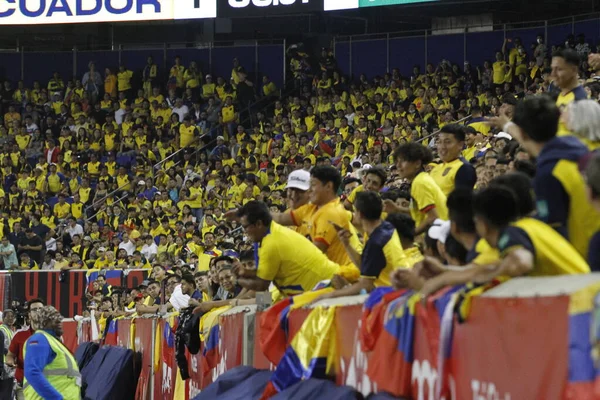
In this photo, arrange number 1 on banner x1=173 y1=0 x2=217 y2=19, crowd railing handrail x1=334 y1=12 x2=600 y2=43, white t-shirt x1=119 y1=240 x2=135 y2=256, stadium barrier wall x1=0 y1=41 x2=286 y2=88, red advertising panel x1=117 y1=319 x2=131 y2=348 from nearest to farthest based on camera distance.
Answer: red advertising panel x1=117 y1=319 x2=131 y2=348 → white t-shirt x1=119 y1=240 x2=135 y2=256 → crowd railing handrail x1=334 y1=12 x2=600 y2=43 → number 1 on banner x1=173 y1=0 x2=217 y2=19 → stadium barrier wall x1=0 y1=41 x2=286 y2=88

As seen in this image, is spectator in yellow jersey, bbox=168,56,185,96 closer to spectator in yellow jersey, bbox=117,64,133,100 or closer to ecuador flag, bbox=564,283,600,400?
spectator in yellow jersey, bbox=117,64,133,100

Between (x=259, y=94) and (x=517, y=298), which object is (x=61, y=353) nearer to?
(x=517, y=298)

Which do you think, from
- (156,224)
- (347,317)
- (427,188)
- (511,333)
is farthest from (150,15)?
(511,333)

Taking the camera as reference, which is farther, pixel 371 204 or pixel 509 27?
pixel 509 27

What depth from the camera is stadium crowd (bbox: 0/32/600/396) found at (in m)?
5.55

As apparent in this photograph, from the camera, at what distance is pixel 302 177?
10.1 metres

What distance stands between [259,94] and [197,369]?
23.8 m

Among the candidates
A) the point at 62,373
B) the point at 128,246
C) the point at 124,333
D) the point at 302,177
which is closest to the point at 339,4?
the point at 128,246

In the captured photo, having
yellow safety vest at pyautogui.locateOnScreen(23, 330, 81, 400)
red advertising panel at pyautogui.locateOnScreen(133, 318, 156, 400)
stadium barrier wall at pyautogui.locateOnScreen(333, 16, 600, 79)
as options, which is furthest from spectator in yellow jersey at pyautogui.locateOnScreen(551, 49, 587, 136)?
stadium barrier wall at pyautogui.locateOnScreen(333, 16, 600, 79)

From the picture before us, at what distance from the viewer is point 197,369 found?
11.7 meters

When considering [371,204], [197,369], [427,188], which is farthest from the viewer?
[197,369]

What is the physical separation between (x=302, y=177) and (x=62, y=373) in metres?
3.88

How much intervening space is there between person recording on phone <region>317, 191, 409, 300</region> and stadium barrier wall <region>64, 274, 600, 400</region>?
1.01 feet

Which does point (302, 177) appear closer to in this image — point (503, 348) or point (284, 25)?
point (503, 348)
